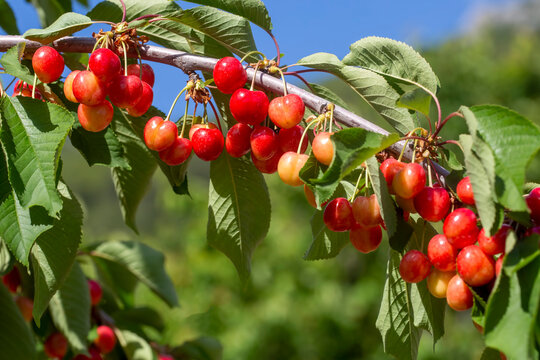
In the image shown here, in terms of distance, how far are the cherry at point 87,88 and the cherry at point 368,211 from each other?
438 millimetres

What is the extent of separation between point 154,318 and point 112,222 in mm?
38811

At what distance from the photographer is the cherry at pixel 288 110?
0.87 m

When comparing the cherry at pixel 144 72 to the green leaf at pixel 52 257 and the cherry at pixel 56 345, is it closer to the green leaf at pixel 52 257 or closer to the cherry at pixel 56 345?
the green leaf at pixel 52 257

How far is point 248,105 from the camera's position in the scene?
2.96ft

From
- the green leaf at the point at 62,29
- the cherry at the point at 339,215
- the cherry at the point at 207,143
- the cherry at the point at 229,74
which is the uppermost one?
the green leaf at the point at 62,29

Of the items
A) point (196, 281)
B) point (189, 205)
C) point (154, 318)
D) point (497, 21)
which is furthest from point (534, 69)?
point (497, 21)

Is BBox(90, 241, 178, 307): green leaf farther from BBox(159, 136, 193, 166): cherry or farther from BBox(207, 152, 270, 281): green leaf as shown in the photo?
BBox(159, 136, 193, 166): cherry

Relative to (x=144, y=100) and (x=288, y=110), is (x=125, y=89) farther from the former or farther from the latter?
(x=288, y=110)

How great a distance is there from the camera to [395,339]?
3.18 ft

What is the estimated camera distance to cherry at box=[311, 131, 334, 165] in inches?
31.1

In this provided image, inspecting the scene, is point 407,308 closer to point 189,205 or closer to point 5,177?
point 5,177

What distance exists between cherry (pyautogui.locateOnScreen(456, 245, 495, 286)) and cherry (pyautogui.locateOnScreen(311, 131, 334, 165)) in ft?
0.72

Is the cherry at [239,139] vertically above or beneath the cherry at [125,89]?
beneath

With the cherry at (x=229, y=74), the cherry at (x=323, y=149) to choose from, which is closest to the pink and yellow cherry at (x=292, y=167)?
the cherry at (x=323, y=149)
